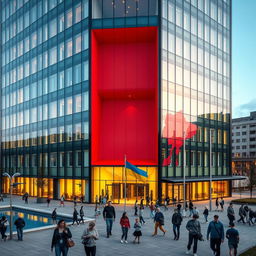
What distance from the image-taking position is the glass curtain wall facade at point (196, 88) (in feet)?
145

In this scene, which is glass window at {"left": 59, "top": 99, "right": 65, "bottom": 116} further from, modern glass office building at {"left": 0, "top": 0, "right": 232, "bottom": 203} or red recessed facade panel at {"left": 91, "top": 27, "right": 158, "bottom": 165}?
red recessed facade panel at {"left": 91, "top": 27, "right": 158, "bottom": 165}

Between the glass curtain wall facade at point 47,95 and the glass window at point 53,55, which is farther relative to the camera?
the glass window at point 53,55

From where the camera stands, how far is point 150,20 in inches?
1720

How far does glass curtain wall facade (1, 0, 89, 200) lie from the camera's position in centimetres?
4672

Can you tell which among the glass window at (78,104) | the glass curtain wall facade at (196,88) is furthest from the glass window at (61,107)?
the glass curtain wall facade at (196,88)

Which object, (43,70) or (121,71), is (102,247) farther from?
(43,70)

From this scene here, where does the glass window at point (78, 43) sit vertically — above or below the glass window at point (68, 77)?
above

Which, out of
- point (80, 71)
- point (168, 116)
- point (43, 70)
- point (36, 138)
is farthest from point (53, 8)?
point (168, 116)

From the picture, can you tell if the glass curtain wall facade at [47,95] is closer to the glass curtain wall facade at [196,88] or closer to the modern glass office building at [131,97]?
the modern glass office building at [131,97]

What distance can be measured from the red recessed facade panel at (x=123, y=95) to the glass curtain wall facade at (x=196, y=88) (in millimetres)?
2128

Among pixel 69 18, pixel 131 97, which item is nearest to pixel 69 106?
pixel 131 97

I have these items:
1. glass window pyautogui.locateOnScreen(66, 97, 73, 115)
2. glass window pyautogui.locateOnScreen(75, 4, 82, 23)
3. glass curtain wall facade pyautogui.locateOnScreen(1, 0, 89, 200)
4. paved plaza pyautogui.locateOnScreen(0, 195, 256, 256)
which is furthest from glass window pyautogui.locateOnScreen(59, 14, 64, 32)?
paved plaza pyautogui.locateOnScreen(0, 195, 256, 256)

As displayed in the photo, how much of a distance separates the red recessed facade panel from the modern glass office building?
140 millimetres

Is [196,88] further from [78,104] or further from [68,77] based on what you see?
[68,77]
